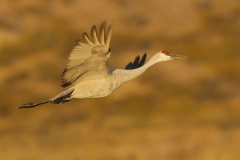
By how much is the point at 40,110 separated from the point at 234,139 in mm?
4063

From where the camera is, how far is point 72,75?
575 inches

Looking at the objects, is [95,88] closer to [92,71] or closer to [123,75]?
[92,71]

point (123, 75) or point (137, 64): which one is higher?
point (137, 64)

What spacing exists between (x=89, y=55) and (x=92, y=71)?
450 mm

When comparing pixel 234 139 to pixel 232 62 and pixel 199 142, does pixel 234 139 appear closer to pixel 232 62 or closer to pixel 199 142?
pixel 199 142

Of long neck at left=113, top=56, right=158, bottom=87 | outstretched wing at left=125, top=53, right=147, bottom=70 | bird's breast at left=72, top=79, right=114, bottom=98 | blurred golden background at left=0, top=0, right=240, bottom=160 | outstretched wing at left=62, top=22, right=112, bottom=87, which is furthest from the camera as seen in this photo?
blurred golden background at left=0, top=0, right=240, bottom=160

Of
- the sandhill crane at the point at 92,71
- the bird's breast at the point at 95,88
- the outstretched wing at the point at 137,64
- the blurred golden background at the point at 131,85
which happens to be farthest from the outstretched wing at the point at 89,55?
the blurred golden background at the point at 131,85

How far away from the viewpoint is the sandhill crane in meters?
14.1

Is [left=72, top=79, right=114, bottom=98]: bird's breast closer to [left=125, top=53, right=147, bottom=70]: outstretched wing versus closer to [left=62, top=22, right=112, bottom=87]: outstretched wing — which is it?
[left=62, top=22, right=112, bottom=87]: outstretched wing

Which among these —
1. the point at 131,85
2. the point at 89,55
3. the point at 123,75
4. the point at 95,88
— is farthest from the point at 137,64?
the point at 131,85

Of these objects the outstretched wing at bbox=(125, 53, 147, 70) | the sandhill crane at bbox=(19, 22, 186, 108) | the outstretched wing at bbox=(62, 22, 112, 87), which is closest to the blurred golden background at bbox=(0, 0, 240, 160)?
the outstretched wing at bbox=(125, 53, 147, 70)

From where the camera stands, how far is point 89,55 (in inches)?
563

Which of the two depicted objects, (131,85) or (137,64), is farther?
(131,85)

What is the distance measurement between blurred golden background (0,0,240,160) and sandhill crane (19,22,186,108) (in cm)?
736
